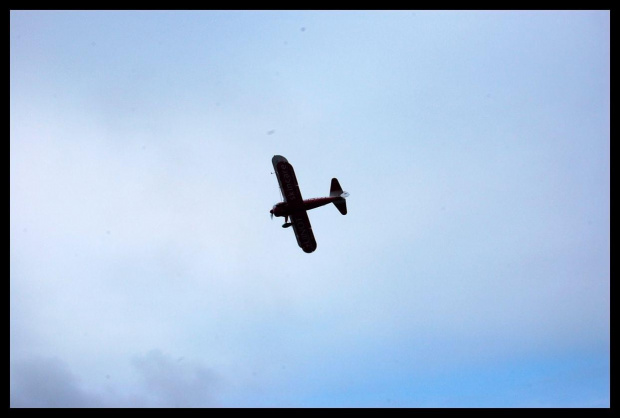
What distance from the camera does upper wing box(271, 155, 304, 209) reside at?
5078cm

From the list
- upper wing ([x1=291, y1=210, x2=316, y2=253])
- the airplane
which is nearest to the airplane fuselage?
the airplane

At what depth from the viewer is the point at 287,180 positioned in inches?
2012

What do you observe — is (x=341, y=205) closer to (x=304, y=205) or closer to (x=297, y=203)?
(x=304, y=205)

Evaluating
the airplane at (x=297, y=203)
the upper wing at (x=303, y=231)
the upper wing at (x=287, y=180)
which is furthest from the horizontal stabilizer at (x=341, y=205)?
the upper wing at (x=287, y=180)

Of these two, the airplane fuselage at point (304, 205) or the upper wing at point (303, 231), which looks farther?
the upper wing at point (303, 231)

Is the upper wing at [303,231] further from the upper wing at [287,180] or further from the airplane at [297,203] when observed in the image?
the upper wing at [287,180]

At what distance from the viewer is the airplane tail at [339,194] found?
176ft

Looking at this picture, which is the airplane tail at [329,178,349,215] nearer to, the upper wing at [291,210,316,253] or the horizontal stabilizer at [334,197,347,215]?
the horizontal stabilizer at [334,197,347,215]

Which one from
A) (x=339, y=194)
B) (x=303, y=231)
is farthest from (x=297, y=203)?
(x=339, y=194)

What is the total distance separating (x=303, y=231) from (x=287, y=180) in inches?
262
